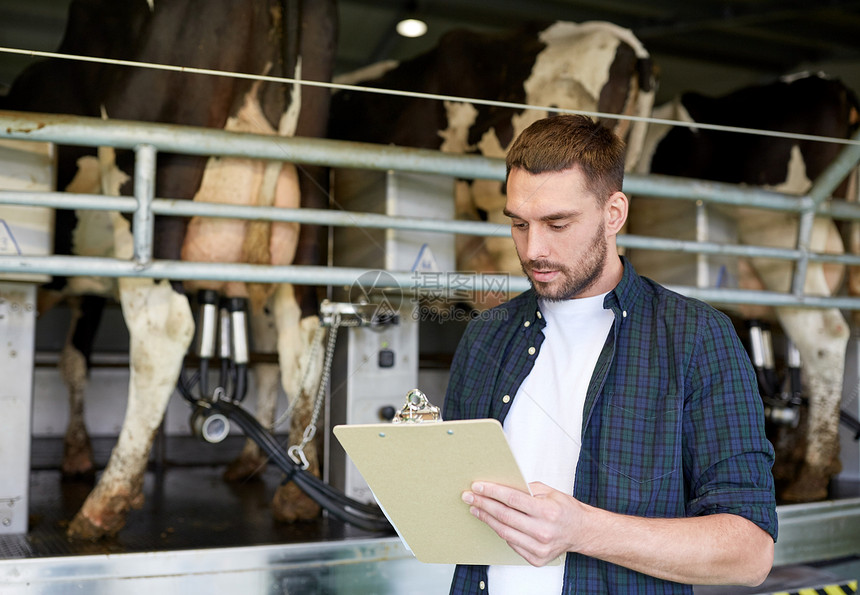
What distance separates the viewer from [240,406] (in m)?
2.51

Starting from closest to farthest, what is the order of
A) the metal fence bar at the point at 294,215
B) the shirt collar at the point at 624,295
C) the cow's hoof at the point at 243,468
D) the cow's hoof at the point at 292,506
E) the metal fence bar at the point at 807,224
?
the shirt collar at the point at 624,295 → the metal fence bar at the point at 294,215 → the cow's hoof at the point at 292,506 → the metal fence bar at the point at 807,224 → the cow's hoof at the point at 243,468

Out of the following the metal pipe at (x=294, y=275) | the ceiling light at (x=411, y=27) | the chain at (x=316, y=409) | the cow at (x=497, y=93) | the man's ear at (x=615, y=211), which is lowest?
the chain at (x=316, y=409)

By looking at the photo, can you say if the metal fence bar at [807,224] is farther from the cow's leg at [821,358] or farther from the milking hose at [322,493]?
the milking hose at [322,493]

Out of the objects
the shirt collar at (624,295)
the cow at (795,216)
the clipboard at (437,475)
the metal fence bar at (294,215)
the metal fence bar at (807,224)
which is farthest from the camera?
the cow at (795,216)

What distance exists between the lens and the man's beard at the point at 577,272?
4.08 feet

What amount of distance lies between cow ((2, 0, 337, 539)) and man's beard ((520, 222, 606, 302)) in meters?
1.55

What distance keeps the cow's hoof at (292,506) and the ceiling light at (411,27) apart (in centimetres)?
344

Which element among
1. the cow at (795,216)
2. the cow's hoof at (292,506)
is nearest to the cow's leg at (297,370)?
the cow's hoof at (292,506)

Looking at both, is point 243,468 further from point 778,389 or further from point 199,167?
point 778,389

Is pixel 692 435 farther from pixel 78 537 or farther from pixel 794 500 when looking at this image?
pixel 794 500

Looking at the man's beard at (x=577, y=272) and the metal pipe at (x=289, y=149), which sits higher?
the metal pipe at (x=289, y=149)

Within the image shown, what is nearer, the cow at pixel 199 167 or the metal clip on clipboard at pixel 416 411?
the metal clip on clipboard at pixel 416 411

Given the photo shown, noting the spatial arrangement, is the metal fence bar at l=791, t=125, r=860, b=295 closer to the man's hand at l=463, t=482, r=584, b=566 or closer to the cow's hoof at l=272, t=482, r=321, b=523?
the cow's hoof at l=272, t=482, r=321, b=523

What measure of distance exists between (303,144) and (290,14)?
2.15 ft
